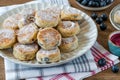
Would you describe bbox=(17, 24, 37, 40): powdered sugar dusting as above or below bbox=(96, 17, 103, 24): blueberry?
below

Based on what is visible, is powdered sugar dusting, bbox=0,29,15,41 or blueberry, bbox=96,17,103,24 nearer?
powdered sugar dusting, bbox=0,29,15,41

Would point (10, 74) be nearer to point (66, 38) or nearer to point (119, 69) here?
point (66, 38)

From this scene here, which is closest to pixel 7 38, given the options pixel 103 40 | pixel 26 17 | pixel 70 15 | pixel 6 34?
pixel 6 34

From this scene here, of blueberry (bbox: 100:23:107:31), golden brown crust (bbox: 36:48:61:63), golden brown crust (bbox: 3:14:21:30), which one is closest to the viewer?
golden brown crust (bbox: 36:48:61:63)

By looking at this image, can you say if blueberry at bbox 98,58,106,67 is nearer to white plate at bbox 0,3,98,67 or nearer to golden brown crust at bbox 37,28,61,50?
white plate at bbox 0,3,98,67

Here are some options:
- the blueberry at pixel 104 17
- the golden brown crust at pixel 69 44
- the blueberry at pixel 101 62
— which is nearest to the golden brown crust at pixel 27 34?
the golden brown crust at pixel 69 44

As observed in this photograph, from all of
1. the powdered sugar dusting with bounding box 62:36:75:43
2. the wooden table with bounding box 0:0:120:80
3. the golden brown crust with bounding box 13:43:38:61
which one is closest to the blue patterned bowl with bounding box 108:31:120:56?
the wooden table with bounding box 0:0:120:80

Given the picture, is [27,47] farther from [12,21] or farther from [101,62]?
[101,62]
